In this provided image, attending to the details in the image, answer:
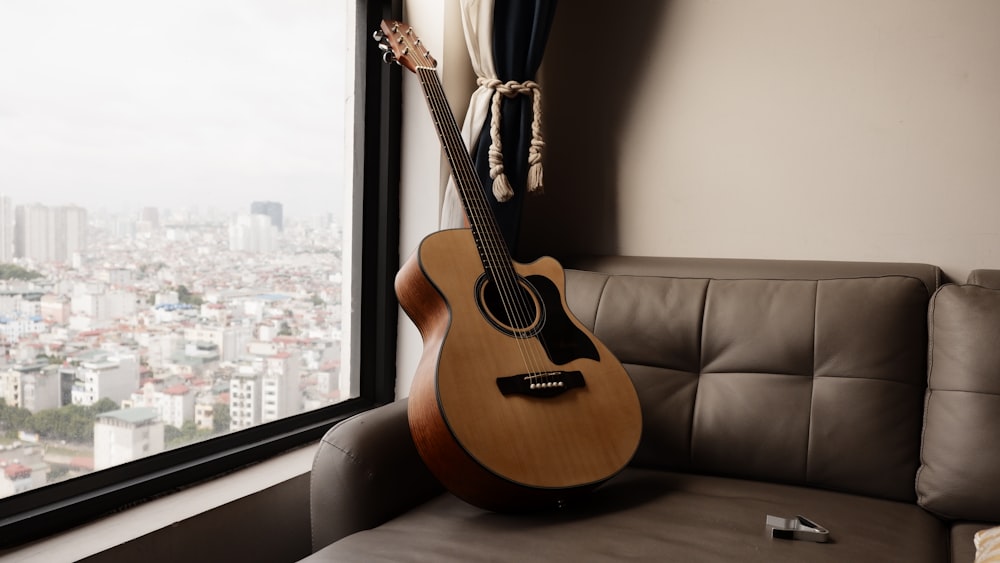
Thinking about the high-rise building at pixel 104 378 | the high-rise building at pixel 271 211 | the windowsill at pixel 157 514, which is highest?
the high-rise building at pixel 271 211

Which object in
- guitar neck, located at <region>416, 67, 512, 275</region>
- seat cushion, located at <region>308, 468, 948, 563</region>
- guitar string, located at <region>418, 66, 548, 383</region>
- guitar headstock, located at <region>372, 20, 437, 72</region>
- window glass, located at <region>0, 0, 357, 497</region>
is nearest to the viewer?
seat cushion, located at <region>308, 468, 948, 563</region>

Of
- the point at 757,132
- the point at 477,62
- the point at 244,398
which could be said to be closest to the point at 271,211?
the point at 244,398

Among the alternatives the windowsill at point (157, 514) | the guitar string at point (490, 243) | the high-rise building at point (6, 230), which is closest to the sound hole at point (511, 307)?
the guitar string at point (490, 243)

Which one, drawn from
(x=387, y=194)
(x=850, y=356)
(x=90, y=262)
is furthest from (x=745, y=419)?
(x=90, y=262)

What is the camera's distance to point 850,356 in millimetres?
1332

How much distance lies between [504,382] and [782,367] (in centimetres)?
60

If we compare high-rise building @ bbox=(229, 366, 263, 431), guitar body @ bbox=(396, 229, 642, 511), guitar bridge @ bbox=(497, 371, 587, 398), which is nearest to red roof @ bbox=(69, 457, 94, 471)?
high-rise building @ bbox=(229, 366, 263, 431)

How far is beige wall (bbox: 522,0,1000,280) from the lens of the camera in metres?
1.59

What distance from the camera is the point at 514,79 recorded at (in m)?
1.74

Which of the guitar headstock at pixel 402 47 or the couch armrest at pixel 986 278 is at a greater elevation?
the guitar headstock at pixel 402 47

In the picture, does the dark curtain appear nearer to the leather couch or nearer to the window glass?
the leather couch

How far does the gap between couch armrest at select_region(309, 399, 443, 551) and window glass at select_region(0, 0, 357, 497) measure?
377 mm

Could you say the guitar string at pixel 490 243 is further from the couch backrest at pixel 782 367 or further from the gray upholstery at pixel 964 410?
the gray upholstery at pixel 964 410

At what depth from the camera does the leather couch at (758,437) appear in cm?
105
